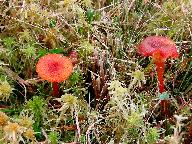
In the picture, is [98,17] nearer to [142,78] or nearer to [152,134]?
[142,78]

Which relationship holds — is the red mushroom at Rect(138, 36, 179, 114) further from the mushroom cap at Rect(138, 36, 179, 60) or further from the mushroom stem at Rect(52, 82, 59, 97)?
the mushroom stem at Rect(52, 82, 59, 97)

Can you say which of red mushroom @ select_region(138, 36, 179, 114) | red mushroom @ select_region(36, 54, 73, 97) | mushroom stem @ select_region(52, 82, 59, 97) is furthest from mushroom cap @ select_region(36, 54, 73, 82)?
red mushroom @ select_region(138, 36, 179, 114)

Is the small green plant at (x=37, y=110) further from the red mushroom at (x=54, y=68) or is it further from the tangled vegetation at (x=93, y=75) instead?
the red mushroom at (x=54, y=68)

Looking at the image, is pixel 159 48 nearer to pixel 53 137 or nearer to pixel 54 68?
pixel 54 68

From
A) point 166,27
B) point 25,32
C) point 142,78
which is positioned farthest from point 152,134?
point 25,32

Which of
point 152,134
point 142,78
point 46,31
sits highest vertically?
point 46,31
